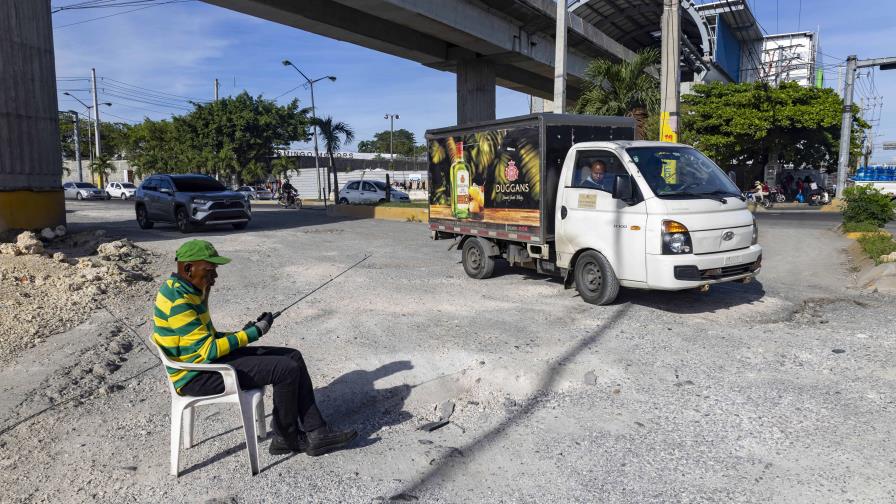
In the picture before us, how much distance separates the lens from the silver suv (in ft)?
56.1

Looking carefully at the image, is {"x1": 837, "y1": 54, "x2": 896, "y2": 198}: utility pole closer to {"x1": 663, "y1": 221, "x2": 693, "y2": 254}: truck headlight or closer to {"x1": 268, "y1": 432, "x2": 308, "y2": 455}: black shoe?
{"x1": 663, "y1": 221, "x2": 693, "y2": 254}: truck headlight

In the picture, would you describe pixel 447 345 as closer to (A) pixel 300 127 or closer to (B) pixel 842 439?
(B) pixel 842 439

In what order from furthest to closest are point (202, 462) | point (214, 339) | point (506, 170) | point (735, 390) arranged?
point (506, 170), point (735, 390), point (202, 462), point (214, 339)

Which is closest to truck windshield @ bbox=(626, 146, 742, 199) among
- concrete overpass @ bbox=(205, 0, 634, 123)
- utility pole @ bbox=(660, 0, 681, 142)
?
utility pole @ bbox=(660, 0, 681, 142)

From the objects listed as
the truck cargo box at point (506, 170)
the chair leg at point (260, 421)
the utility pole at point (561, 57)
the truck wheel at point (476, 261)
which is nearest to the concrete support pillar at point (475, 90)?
the utility pole at point (561, 57)

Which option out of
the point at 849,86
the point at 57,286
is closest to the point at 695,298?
the point at 57,286

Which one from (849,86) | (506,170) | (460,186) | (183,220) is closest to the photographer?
(506,170)

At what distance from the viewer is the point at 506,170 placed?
368 inches

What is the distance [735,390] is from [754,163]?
37435 mm

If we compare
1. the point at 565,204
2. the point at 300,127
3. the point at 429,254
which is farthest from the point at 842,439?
the point at 300,127

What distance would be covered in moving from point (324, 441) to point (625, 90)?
1807cm

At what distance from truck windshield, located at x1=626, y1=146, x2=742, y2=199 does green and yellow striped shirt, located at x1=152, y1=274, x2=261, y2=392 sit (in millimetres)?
5507

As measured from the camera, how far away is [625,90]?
19.6m

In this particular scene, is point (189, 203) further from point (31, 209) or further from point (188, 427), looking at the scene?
point (188, 427)
